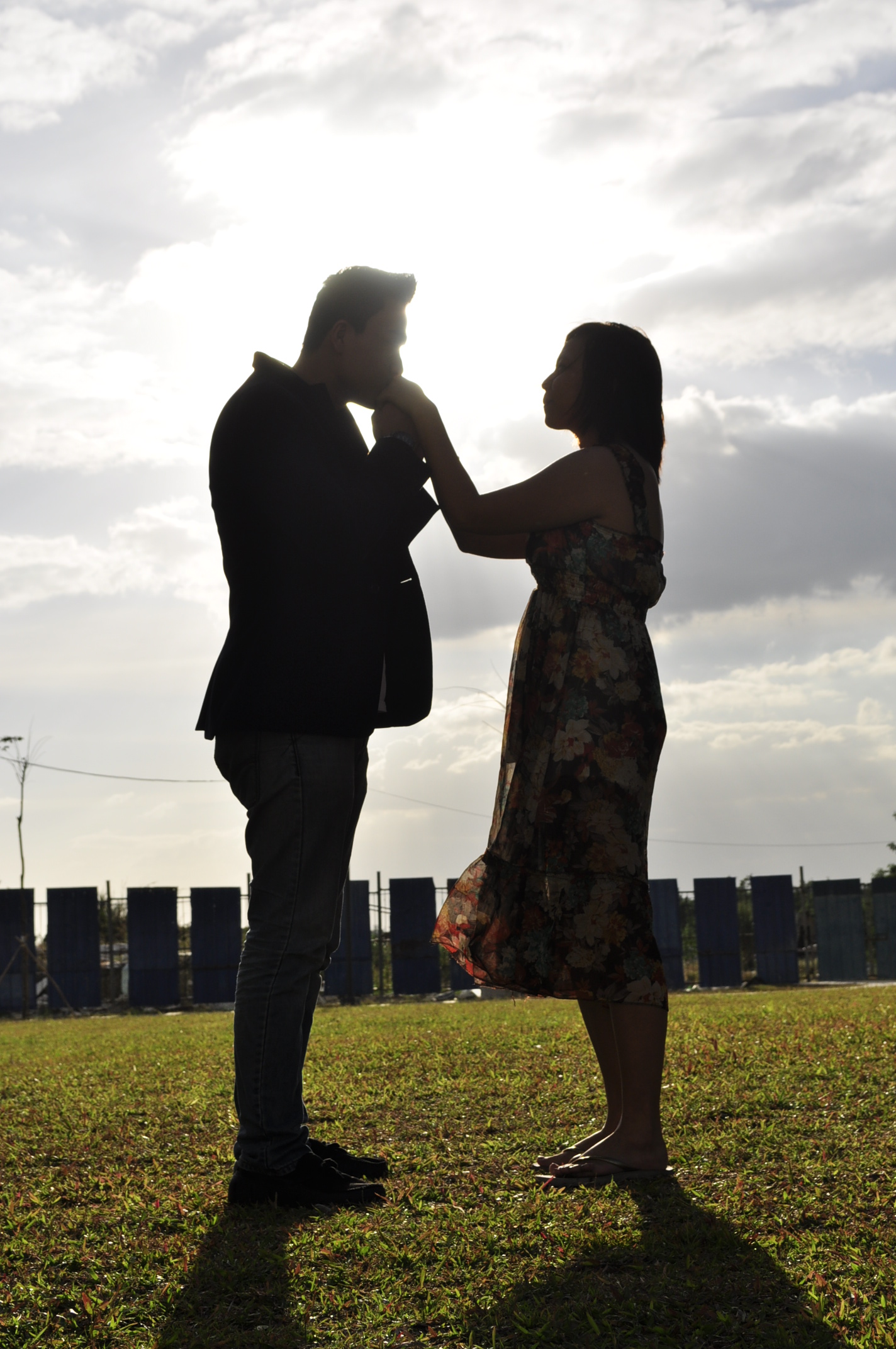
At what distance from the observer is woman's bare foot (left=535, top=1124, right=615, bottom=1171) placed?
259 cm

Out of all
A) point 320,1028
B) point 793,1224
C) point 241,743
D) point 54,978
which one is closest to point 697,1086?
point 793,1224

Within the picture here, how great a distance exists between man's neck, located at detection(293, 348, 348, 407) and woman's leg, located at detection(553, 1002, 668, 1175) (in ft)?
5.54

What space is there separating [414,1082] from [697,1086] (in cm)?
100

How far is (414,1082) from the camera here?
3.91m

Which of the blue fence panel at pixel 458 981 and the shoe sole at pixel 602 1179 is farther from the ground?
the shoe sole at pixel 602 1179

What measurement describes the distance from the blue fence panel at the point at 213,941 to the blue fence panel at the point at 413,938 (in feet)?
8.52

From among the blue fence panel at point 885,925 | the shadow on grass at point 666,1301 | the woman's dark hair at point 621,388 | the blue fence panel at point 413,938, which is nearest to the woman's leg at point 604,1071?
the shadow on grass at point 666,1301

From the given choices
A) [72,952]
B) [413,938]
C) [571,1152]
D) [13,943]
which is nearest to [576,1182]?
[571,1152]

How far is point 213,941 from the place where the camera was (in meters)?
18.4

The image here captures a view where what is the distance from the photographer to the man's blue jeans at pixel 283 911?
2521mm

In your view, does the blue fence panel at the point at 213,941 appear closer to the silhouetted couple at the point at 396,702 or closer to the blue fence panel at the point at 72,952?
the blue fence panel at the point at 72,952

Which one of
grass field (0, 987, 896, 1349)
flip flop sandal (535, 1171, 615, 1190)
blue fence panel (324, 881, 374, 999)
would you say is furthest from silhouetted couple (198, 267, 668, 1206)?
blue fence panel (324, 881, 374, 999)

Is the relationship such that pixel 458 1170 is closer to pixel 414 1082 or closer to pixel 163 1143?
pixel 163 1143

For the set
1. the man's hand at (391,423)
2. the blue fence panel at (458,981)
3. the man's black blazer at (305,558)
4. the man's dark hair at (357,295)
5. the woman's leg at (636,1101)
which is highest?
the man's dark hair at (357,295)
